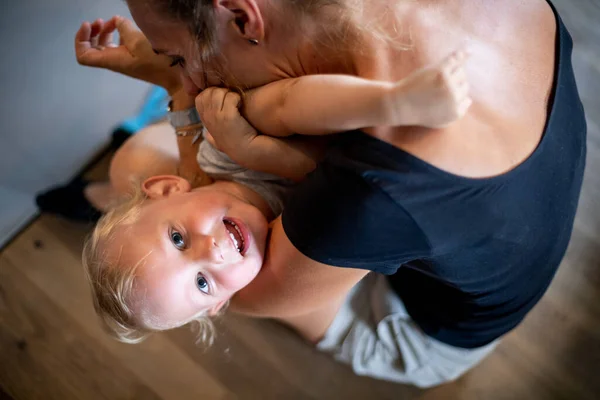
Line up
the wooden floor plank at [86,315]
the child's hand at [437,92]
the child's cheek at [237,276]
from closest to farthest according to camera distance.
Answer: the child's hand at [437,92]
the child's cheek at [237,276]
the wooden floor plank at [86,315]

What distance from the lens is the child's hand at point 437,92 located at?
0.47 m

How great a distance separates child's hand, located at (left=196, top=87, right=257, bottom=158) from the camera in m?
0.70

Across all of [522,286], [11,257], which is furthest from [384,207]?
[11,257]

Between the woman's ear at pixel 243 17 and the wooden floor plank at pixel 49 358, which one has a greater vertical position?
the woman's ear at pixel 243 17

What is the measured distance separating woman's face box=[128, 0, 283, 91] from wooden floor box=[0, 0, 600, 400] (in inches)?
30.2

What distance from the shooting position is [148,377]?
4.11 ft

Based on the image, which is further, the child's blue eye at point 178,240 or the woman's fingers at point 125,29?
the woman's fingers at point 125,29

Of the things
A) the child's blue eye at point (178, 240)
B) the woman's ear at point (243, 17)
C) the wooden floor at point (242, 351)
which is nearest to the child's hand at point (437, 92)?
the woman's ear at point (243, 17)

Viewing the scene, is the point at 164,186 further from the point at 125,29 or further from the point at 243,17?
the point at 243,17

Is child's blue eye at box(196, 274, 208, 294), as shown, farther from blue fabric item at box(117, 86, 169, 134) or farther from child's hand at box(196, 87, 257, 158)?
blue fabric item at box(117, 86, 169, 134)

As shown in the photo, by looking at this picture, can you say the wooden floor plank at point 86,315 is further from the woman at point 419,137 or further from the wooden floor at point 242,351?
the woman at point 419,137

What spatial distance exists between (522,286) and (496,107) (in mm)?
357

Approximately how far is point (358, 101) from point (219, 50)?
21cm

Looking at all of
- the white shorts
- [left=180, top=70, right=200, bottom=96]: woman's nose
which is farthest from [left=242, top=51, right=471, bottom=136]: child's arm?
the white shorts
